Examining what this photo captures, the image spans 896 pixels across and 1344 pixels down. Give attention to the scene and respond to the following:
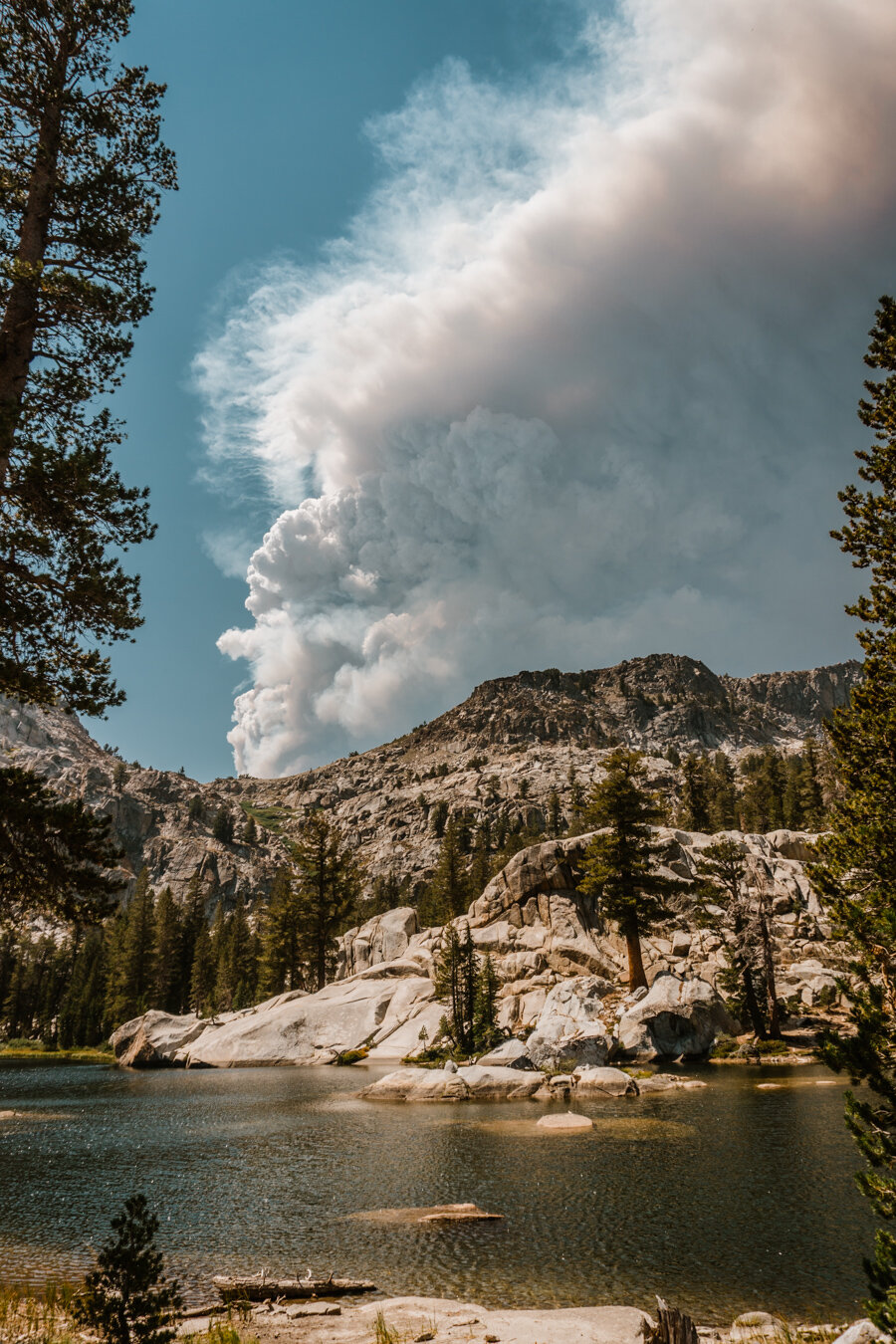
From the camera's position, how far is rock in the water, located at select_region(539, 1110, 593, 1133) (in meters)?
28.0

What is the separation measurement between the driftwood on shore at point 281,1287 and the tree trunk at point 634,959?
4506 centimetres

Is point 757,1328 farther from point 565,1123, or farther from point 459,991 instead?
point 459,991

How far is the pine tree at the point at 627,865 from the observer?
181 ft

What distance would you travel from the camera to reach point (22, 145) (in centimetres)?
1756

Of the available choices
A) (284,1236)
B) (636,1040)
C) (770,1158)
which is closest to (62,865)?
(284,1236)

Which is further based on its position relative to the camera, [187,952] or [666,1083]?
[187,952]

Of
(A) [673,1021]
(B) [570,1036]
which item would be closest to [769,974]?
(A) [673,1021]

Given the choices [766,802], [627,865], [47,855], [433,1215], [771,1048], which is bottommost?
[771,1048]

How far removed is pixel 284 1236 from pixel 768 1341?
11714 mm

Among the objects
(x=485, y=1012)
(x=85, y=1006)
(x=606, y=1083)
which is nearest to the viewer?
(x=606, y=1083)

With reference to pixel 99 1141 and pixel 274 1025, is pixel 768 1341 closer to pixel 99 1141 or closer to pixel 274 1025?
pixel 99 1141

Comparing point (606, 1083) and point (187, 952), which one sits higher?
point (187, 952)

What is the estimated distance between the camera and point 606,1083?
120 ft

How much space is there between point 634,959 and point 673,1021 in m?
7.62
